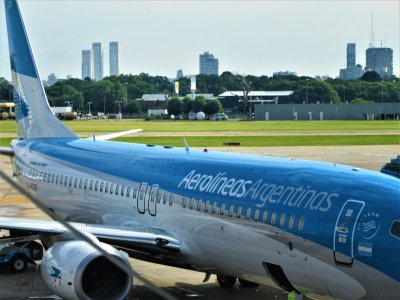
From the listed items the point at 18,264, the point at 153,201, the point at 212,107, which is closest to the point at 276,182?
the point at 153,201

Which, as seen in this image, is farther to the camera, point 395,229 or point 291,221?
point 291,221

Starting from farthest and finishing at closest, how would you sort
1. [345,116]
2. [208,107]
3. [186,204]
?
[208,107] → [345,116] → [186,204]

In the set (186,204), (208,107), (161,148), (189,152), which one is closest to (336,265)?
(186,204)

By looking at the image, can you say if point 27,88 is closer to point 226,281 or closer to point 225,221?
point 226,281

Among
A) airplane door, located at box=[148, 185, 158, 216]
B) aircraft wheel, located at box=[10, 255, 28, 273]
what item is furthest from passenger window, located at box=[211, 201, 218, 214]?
aircraft wheel, located at box=[10, 255, 28, 273]

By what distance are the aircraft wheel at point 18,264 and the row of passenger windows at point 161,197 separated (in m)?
2.32

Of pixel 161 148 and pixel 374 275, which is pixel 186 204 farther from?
pixel 374 275

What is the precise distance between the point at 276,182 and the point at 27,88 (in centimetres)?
1280

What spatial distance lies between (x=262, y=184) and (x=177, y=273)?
5.63 meters

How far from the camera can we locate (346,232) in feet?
40.1

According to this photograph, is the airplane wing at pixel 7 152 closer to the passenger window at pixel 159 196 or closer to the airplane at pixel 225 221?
the airplane at pixel 225 221

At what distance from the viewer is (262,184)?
1462 cm

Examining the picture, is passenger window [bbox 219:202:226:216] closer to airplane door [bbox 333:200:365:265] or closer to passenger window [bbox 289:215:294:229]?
passenger window [bbox 289:215:294:229]

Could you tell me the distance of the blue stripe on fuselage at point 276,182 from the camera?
1236 centimetres
